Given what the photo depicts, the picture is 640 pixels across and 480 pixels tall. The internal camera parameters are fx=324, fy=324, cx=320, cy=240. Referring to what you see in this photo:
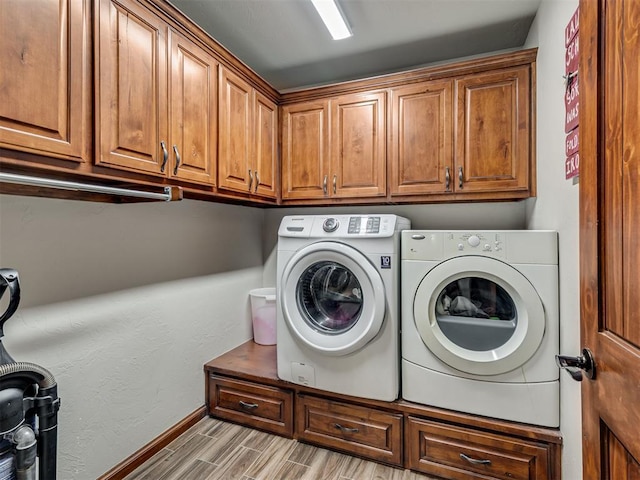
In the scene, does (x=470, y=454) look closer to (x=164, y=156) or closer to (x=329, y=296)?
(x=329, y=296)

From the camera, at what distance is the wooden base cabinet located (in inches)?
61.3

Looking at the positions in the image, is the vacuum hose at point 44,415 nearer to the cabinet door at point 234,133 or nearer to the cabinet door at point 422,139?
the cabinet door at point 234,133

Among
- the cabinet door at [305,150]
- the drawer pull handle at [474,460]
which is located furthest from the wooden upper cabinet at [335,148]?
the drawer pull handle at [474,460]

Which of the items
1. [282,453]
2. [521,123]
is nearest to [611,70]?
[521,123]

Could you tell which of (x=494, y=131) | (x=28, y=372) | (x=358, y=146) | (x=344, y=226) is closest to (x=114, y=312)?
(x=28, y=372)

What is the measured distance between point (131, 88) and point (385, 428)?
2061 mm

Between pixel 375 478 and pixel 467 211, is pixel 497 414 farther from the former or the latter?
pixel 467 211

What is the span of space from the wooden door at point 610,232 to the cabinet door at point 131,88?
152cm

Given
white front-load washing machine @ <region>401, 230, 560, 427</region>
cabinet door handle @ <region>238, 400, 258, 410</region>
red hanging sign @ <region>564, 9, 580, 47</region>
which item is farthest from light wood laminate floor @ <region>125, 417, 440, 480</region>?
red hanging sign @ <region>564, 9, 580, 47</region>

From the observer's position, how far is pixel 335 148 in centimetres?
224

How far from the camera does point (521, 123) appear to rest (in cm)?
185

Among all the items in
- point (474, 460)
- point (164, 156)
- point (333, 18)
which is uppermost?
point (333, 18)

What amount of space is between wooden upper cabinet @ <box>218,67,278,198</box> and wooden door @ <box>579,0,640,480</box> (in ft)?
5.18

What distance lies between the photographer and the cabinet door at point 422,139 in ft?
6.55
